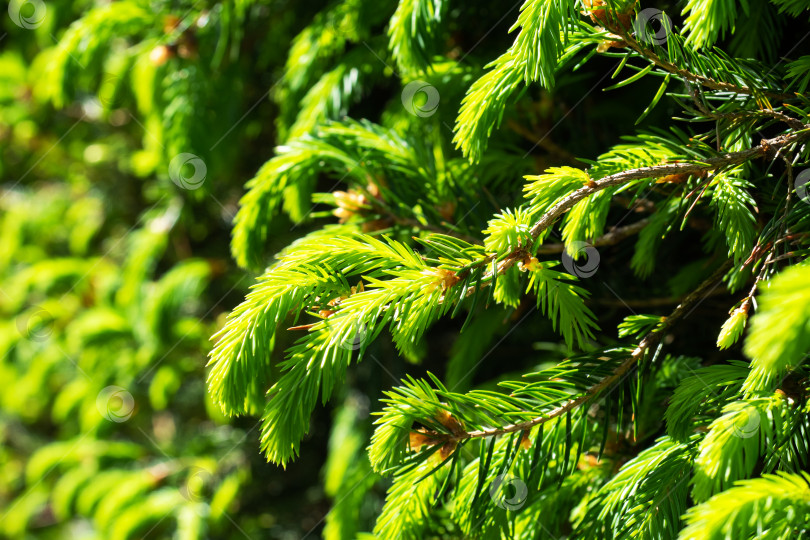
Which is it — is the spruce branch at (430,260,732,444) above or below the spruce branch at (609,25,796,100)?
below

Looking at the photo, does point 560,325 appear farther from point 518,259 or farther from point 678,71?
point 678,71

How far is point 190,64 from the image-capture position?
1264 mm

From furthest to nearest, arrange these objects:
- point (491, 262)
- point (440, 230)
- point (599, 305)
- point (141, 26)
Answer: point (141, 26), point (599, 305), point (440, 230), point (491, 262)

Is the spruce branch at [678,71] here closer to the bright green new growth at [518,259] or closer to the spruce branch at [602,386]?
the bright green new growth at [518,259]

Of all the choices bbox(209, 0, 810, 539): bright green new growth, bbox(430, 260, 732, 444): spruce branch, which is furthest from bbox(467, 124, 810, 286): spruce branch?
bbox(430, 260, 732, 444): spruce branch

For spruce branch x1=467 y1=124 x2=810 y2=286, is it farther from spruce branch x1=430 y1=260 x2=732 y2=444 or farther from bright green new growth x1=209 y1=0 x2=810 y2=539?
spruce branch x1=430 y1=260 x2=732 y2=444

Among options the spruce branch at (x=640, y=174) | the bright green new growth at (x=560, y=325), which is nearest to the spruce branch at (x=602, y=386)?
the bright green new growth at (x=560, y=325)

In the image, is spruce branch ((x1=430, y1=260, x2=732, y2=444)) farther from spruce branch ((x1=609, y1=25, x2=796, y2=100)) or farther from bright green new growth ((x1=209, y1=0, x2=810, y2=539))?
spruce branch ((x1=609, y1=25, x2=796, y2=100))

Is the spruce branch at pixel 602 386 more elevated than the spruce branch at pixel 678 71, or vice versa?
the spruce branch at pixel 678 71

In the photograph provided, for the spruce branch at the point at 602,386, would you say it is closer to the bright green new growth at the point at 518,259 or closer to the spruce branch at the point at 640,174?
the bright green new growth at the point at 518,259

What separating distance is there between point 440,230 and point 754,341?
1.80ft

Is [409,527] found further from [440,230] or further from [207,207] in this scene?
[207,207]

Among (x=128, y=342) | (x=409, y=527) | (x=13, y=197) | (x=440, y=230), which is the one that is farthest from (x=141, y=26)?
(x=13, y=197)

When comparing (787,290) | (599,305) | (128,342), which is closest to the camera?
(787,290)
